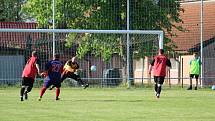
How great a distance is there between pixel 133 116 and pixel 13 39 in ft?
78.5

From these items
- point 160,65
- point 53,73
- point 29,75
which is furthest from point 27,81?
point 160,65

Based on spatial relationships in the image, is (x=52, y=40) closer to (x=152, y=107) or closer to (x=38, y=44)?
(x=38, y=44)

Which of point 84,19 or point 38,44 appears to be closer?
point 38,44

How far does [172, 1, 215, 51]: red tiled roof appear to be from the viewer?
1816 inches

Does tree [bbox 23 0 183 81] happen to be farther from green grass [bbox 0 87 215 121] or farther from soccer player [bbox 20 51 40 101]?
green grass [bbox 0 87 215 121]

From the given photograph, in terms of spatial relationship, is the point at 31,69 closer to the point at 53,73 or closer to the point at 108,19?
the point at 53,73

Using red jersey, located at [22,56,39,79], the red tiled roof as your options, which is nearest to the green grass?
red jersey, located at [22,56,39,79]

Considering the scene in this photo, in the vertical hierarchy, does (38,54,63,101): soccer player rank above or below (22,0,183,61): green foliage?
below

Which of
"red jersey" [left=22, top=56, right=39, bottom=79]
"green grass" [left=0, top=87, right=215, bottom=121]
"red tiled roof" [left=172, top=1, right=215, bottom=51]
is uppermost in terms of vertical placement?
"red tiled roof" [left=172, top=1, right=215, bottom=51]

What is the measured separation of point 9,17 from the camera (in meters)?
75.1

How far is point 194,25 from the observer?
47375 mm

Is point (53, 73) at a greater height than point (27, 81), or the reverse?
point (53, 73)

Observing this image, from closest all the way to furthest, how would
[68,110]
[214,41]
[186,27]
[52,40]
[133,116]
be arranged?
[133,116] → [68,110] → [52,40] → [214,41] → [186,27]

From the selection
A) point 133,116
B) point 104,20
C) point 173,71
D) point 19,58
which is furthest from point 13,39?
point 133,116
